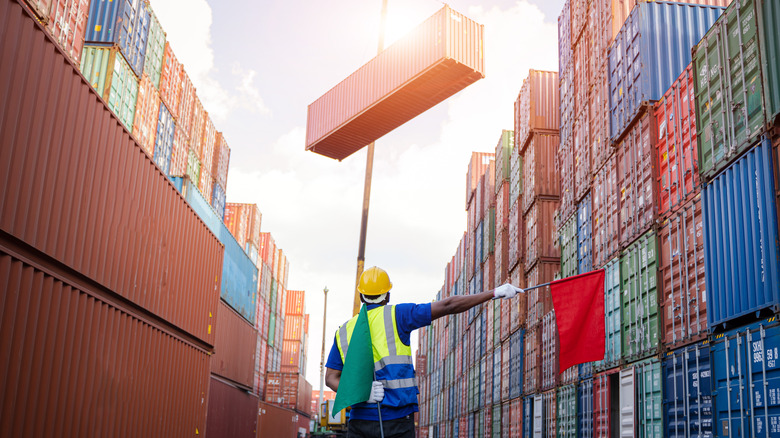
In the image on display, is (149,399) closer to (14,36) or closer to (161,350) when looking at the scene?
(161,350)

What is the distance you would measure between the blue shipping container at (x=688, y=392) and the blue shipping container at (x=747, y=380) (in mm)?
210

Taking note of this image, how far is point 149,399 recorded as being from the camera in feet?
30.5

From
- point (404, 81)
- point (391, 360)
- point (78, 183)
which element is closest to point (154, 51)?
point (404, 81)

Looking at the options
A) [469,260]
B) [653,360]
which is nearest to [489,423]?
[469,260]

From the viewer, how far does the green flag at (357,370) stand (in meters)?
4.24

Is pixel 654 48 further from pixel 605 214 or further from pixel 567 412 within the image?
pixel 567 412

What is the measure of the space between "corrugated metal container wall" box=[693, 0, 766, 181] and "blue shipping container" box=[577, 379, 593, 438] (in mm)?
5568

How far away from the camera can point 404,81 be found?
17.4 meters

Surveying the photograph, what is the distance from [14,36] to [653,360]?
28.8 feet

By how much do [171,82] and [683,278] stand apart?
18.1 metres

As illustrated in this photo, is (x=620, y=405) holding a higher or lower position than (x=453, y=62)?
lower

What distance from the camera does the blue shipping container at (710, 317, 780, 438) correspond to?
7.09 metres

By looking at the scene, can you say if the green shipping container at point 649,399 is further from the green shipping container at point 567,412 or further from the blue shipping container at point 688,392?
the green shipping container at point 567,412

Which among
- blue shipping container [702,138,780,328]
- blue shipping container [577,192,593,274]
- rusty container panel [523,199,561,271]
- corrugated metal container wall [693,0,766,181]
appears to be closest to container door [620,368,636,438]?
blue shipping container [702,138,780,328]
